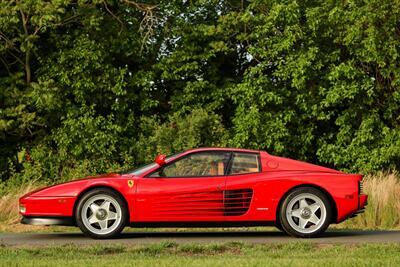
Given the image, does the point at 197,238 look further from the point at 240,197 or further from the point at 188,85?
the point at 188,85

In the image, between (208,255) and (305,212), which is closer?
(208,255)

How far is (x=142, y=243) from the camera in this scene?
37.3 feet

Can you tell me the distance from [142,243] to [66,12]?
14.8m

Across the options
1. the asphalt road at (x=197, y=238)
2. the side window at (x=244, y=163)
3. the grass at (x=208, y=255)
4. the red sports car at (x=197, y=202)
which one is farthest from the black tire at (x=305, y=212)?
the grass at (x=208, y=255)

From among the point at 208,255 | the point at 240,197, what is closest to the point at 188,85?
A: the point at 240,197

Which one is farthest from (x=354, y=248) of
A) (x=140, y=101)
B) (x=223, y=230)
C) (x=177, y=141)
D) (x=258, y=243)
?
(x=140, y=101)

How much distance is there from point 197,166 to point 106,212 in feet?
4.74

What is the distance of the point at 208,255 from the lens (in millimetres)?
10070

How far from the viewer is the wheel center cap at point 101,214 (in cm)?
1202

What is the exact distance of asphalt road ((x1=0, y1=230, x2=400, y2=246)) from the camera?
11711 mm

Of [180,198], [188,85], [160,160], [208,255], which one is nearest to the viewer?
[208,255]

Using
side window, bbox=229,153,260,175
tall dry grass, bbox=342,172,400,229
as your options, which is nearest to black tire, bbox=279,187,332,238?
side window, bbox=229,153,260,175

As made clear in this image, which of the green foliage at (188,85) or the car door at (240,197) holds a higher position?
the green foliage at (188,85)

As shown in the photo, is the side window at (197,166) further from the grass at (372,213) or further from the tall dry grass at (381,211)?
the tall dry grass at (381,211)
